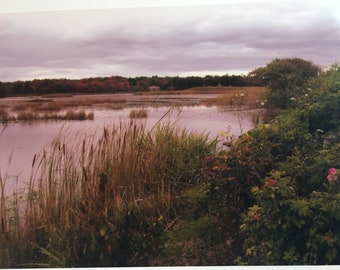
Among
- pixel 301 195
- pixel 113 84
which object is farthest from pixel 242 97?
pixel 113 84

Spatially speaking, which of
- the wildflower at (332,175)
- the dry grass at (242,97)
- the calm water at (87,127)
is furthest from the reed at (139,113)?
the wildflower at (332,175)

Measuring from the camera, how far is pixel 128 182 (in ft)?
12.3

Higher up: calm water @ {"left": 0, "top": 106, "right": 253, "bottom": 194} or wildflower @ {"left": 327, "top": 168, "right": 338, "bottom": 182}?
calm water @ {"left": 0, "top": 106, "right": 253, "bottom": 194}

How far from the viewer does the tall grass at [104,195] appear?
12.1 feet

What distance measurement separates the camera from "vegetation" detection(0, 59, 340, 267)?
11.9ft

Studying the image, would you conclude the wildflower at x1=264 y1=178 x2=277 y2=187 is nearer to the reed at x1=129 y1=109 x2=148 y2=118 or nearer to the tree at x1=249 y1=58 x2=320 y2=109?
the tree at x1=249 y1=58 x2=320 y2=109

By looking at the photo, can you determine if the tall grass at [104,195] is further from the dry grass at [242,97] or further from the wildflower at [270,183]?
the wildflower at [270,183]

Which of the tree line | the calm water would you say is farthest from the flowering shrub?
the tree line

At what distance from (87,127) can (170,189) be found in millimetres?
792

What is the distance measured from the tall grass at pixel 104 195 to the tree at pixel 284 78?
620 mm

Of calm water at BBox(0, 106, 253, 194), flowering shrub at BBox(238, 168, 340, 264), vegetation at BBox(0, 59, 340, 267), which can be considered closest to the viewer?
flowering shrub at BBox(238, 168, 340, 264)

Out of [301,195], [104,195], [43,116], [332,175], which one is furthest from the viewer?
→ [43,116]

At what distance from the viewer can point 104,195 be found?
3734mm

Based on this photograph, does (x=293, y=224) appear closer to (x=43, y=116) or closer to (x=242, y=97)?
(x=242, y=97)
